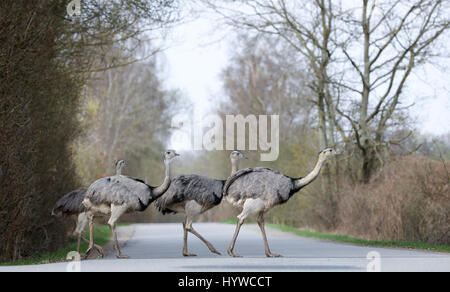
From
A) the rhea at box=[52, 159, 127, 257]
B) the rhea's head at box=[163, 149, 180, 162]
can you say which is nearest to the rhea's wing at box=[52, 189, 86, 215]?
the rhea at box=[52, 159, 127, 257]

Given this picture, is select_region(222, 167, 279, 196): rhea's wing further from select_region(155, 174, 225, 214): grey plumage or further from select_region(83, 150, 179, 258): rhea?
select_region(83, 150, 179, 258): rhea

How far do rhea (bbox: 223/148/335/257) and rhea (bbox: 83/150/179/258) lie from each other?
143 centimetres

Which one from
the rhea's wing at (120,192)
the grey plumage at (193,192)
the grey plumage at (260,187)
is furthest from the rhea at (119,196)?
the grey plumage at (260,187)

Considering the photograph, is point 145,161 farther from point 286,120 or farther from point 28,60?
point 28,60

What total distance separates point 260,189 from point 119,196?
2.75m

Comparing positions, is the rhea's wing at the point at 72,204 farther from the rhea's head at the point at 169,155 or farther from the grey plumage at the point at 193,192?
the rhea's head at the point at 169,155

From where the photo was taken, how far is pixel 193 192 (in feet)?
50.7

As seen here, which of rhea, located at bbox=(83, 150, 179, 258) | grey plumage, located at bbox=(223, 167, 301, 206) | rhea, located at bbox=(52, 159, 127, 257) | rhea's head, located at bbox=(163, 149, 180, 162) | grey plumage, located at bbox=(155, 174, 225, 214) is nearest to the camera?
rhea, located at bbox=(83, 150, 179, 258)

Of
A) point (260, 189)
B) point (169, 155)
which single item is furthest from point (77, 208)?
point (260, 189)

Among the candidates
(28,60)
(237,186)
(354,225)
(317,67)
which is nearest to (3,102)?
(28,60)

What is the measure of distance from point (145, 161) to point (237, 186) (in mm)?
37165

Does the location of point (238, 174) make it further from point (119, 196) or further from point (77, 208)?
point (77, 208)

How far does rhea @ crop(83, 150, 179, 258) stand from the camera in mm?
14438

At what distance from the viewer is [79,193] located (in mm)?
16219
